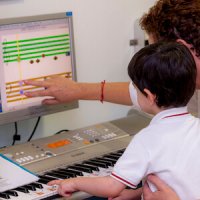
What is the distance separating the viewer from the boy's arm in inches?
49.1

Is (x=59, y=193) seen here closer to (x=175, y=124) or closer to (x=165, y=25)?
(x=175, y=124)

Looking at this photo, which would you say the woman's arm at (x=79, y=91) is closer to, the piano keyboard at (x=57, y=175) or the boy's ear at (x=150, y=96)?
the piano keyboard at (x=57, y=175)

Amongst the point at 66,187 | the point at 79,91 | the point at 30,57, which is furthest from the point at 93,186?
the point at 30,57

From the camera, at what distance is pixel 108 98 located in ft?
5.66

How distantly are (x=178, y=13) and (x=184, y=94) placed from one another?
1.08 feet

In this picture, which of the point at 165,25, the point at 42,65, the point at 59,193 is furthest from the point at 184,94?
the point at 42,65

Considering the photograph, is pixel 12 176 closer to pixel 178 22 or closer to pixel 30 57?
pixel 30 57

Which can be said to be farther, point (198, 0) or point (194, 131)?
point (198, 0)

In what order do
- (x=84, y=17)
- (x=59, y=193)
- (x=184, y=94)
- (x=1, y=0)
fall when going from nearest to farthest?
1. (x=184, y=94)
2. (x=59, y=193)
3. (x=1, y=0)
4. (x=84, y=17)

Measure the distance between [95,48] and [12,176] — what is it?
753 millimetres

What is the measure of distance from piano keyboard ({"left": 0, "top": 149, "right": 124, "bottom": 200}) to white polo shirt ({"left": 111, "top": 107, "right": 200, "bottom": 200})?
0.25 metres

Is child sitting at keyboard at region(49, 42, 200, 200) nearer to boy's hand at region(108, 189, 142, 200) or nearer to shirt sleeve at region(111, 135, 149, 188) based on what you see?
shirt sleeve at region(111, 135, 149, 188)

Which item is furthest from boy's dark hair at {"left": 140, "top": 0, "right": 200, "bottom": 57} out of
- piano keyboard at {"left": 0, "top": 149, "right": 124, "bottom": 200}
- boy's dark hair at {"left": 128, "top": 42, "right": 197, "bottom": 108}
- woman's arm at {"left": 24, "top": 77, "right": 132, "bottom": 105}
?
piano keyboard at {"left": 0, "top": 149, "right": 124, "bottom": 200}

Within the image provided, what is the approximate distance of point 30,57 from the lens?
171cm
